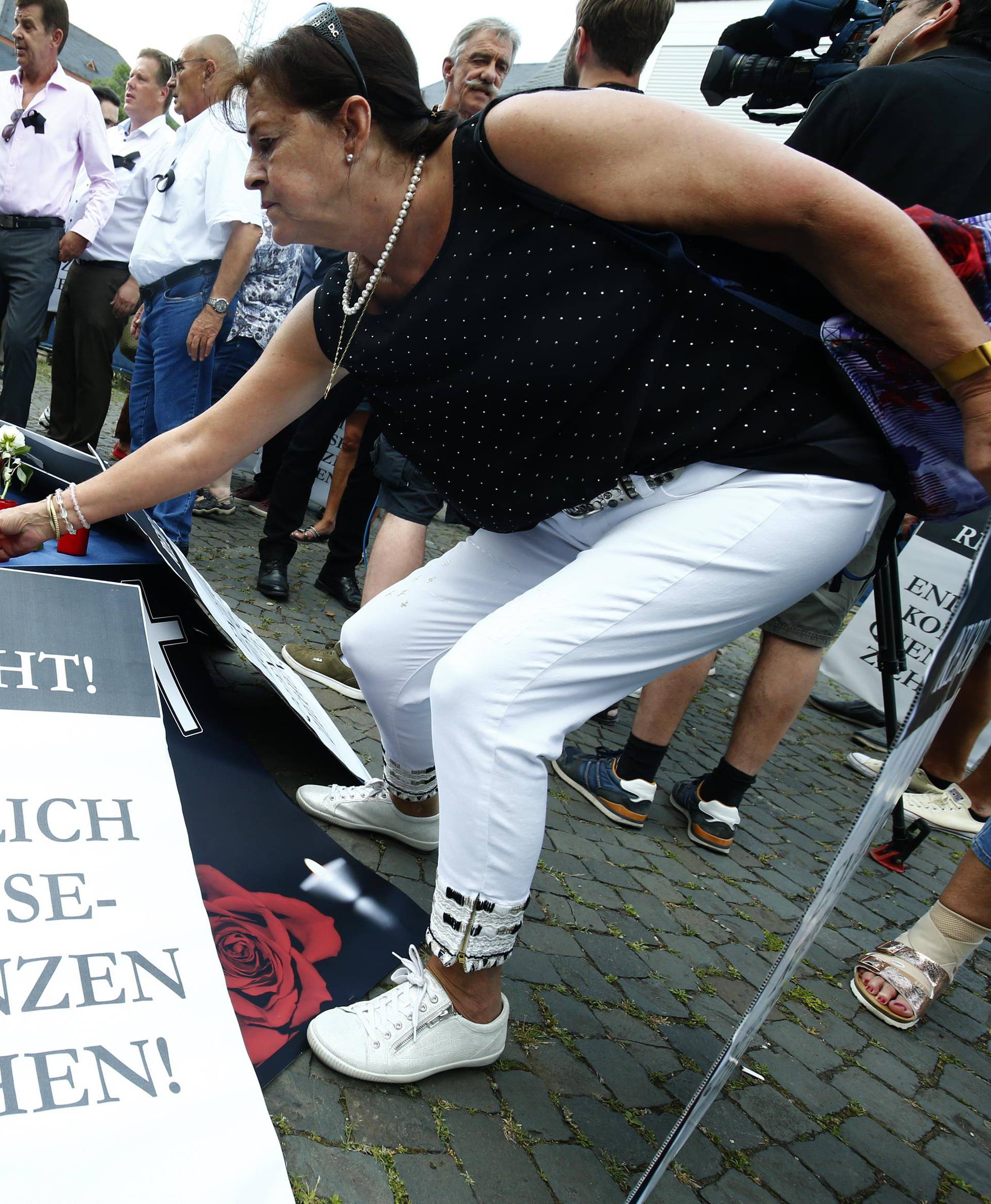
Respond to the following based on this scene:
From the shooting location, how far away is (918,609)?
460 cm

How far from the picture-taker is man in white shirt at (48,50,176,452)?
461 centimetres

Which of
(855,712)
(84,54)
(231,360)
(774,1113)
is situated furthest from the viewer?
(84,54)

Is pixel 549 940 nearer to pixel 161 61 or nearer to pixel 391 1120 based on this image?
pixel 391 1120

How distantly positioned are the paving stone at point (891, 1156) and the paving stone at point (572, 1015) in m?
0.50

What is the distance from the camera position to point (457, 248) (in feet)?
4.30

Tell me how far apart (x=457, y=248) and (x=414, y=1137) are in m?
1.31

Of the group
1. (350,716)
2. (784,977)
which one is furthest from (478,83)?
(784,977)

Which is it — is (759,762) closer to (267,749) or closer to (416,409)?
(267,749)

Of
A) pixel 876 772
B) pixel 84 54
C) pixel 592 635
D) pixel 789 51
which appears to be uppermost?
pixel 789 51

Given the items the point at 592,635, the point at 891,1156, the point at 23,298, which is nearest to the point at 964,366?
the point at 592,635

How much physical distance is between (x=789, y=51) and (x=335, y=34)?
2.11 m

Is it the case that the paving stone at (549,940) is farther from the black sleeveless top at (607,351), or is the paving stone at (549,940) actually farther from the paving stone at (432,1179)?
the black sleeveless top at (607,351)

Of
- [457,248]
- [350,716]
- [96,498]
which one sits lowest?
[350,716]

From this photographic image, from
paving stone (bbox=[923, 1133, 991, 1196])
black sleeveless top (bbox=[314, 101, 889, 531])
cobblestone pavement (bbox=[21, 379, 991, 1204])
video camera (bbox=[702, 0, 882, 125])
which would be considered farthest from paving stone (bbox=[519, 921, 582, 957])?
video camera (bbox=[702, 0, 882, 125])
